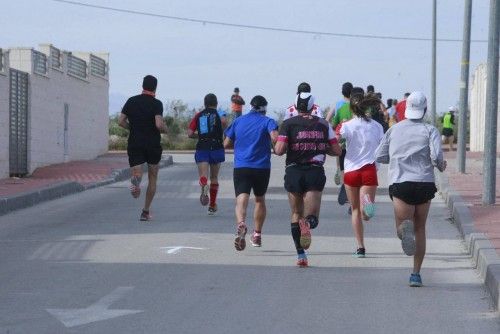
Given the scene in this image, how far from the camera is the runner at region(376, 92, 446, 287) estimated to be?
1213 centimetres

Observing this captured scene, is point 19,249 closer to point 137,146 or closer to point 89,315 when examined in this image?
point 137,146

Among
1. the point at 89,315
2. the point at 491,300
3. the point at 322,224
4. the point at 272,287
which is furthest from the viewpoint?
the point at 322,224

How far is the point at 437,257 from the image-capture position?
1479 centimetres

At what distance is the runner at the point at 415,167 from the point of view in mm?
12133

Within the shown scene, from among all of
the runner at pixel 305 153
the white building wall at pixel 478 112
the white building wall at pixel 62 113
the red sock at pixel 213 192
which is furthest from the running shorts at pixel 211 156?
the white building wall at pixel 478 112

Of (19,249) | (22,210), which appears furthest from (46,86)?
(19,249)

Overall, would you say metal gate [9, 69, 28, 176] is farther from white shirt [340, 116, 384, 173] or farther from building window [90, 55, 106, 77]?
white shirt [340, 116, 384, 173]

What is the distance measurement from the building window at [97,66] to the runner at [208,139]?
878 inches

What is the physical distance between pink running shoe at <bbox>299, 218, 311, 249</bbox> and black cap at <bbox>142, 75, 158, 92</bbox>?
566 cm

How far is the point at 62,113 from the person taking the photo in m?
35.4

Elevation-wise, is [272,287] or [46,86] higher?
[46,86]

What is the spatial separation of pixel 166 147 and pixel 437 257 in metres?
40.8

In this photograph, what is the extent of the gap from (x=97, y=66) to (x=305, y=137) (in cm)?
2990

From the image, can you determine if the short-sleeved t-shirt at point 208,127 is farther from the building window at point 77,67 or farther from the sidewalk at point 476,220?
the building window at point 77,67
